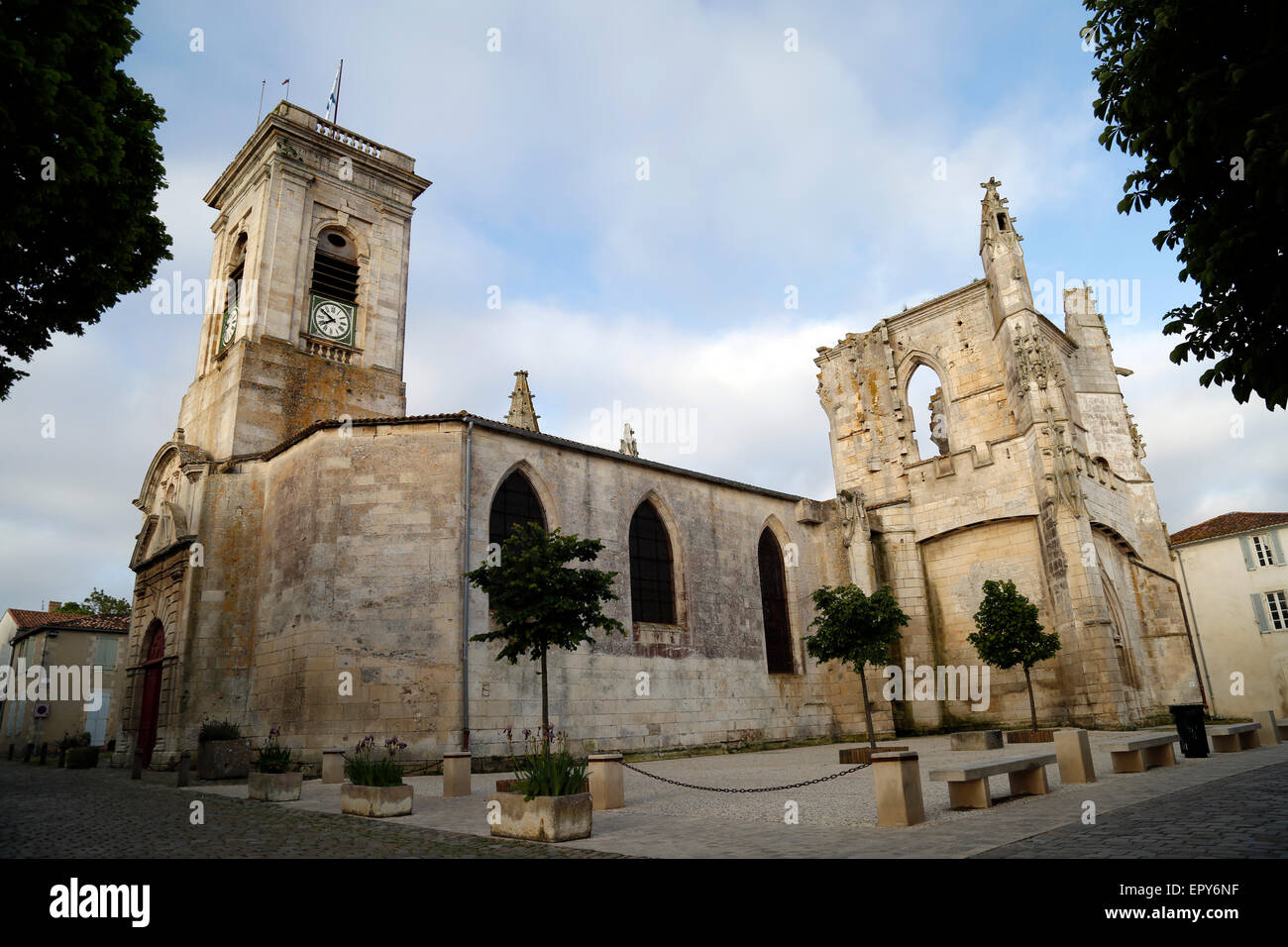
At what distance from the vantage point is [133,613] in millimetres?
22000

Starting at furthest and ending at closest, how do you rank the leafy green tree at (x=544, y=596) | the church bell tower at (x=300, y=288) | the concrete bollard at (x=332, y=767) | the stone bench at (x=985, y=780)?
the church bell tower at (x=300, y=288)
the concrete bollard at (x=332, y=767)
the leafy green tree at (x=544, y=596)
the stone bench at (x=985, y=780)

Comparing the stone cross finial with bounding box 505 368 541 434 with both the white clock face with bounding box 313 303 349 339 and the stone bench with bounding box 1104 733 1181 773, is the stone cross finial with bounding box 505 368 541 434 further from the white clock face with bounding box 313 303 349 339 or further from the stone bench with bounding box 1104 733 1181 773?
the stone bench with bounding box 1104 733 1181 773

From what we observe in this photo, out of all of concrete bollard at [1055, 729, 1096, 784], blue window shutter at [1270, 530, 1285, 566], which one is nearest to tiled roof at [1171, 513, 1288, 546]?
blue window shutter at [1270, 530, 1285, 566]

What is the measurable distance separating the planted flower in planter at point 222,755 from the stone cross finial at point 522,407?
494 inches

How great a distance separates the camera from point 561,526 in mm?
18641

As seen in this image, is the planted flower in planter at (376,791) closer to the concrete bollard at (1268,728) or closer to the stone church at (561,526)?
the stone church at (561,526)

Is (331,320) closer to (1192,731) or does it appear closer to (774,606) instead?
(774,606)

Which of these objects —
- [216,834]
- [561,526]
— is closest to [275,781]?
[216,834]

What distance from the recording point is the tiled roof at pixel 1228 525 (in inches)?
1214

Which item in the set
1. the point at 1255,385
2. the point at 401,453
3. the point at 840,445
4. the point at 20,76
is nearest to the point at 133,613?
the point at 401,453

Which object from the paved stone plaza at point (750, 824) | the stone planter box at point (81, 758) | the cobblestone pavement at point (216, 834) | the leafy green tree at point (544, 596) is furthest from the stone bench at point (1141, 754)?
the stone planter box at point (81, 758)

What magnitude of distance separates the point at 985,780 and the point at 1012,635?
1131 centimetres

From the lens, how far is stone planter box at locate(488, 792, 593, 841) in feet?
24.2
